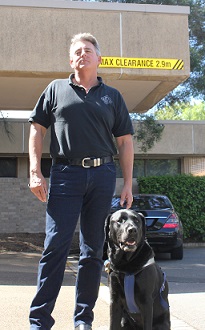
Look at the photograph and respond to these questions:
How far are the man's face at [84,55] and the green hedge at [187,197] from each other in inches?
450

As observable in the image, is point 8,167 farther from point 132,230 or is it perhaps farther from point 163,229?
point 132,230

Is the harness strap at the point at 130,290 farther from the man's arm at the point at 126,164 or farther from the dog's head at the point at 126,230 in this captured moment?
the man's arm at the point at 126,164

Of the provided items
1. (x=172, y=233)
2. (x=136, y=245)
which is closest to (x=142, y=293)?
(x=136, y=245)

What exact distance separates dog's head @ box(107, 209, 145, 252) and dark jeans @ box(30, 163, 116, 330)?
0.12 m

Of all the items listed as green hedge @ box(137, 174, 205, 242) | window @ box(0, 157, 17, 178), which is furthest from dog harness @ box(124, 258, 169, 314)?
window @ box(0, 157, 17, 178)

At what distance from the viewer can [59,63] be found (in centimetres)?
891

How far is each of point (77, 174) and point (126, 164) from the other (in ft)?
1.52

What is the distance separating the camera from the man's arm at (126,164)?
3.63m

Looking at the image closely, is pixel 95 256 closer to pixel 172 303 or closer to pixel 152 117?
pixel 172 303

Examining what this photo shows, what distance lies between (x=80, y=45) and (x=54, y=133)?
26.9 inches

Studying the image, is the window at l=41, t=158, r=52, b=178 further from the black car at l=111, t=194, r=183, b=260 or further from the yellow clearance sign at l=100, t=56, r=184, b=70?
the yellow clearance sign at l=100, t=56, r=184, b=70

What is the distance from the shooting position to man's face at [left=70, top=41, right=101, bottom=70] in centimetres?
347

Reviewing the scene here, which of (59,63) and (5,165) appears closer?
(59,63)

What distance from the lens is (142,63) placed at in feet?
29.7
